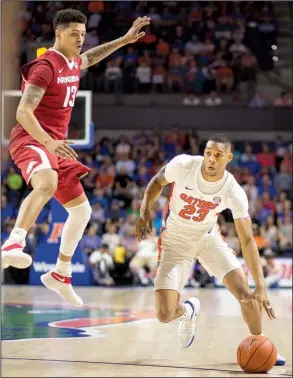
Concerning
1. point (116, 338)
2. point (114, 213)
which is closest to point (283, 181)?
point (114, 213)

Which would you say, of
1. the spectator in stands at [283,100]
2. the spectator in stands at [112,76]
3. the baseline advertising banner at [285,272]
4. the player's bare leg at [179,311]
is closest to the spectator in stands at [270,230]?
the baseline advertising banner at [285,272]

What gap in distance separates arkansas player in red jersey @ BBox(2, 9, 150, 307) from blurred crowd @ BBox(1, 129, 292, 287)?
6321mm

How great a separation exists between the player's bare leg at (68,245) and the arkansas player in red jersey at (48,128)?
1cm

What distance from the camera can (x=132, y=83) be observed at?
15.2 m

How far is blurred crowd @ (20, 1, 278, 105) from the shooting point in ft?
40.0

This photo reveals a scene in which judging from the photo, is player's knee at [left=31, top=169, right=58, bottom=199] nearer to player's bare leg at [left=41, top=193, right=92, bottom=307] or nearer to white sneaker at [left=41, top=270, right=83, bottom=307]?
player's bare leg at [left=41, top=193, right=92, bottom=307]

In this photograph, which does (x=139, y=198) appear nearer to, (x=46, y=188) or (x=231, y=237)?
(x=231, y=237)

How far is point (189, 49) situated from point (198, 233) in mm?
9764

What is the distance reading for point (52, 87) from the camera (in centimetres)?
623

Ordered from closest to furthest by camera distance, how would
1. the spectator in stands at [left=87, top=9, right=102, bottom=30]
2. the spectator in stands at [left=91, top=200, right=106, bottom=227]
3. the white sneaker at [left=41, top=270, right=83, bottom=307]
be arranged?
the white sneaker at [left=41, top=270, right=83, bottom=307] < the spectator in stands at [left=87, top=9, right=102, bottom=30] < the spectator in stands at [left=91, top=200, right=106, bottom=227]

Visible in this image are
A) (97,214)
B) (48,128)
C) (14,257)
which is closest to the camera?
(14,257)

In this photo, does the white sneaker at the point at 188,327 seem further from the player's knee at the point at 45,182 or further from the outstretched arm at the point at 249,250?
the player's knee at the point at 45,182

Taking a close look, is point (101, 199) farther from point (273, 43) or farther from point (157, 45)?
point (273, 43)

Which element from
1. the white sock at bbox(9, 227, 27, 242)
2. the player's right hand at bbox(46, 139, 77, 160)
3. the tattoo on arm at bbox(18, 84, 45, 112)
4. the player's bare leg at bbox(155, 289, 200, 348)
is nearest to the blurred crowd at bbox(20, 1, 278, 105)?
the player's bare leg at bbox(155, 289, 200, 348)
